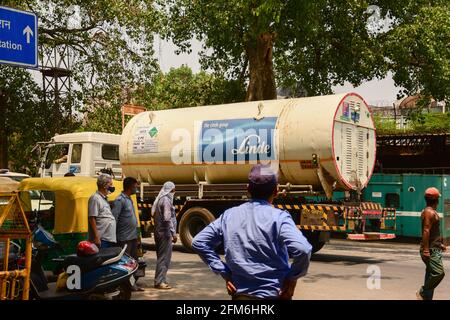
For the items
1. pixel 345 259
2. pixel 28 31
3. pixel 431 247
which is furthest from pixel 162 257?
pixel 345 259

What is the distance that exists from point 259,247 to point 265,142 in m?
10.0

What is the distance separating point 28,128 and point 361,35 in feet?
47.6

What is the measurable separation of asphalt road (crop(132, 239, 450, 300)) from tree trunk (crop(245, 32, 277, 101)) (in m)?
6.54

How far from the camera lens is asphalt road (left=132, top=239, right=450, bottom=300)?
912cm

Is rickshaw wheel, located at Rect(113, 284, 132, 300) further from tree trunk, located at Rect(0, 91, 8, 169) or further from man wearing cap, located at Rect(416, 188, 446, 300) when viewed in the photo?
tree trunk, located at Rect(0, 91, 8, 169)

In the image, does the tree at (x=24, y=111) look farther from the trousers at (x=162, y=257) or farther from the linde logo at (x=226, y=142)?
the trousers at (x=162, y=257)

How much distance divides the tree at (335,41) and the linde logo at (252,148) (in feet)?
15.2

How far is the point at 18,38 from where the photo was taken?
A: 291 inches

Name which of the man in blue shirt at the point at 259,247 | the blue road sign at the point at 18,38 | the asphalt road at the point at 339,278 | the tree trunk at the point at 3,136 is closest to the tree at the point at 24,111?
the tree trunk at the point at 3,136

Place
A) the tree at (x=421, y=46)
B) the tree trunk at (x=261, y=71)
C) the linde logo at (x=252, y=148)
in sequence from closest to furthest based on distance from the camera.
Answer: the linde logo at (x=252, y=148)
the tree at (x=421, y=46)
the tree trunk at (x=261, y=71)

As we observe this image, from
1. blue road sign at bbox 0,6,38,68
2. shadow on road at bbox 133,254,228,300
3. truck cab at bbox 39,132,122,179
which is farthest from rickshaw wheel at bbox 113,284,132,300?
truck cab at bbox 39,132,122,179

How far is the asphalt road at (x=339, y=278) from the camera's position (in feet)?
29.9
